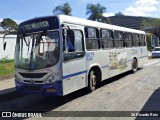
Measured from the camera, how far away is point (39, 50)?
→ 8953mm

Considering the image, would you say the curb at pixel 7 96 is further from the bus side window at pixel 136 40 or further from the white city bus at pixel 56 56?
the bus side window at pixel 136 40

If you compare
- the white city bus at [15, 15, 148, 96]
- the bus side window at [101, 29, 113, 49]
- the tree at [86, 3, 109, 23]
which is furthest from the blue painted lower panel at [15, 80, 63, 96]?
the tree at [86, 3, 109, 23]

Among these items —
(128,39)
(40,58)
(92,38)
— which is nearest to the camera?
(40,58)

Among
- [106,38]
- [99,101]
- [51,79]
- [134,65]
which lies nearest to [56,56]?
[51,79]

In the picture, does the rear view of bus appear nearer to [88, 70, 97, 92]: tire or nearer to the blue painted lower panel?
the blue painted lower panel

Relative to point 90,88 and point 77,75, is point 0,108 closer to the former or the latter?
point 77,75

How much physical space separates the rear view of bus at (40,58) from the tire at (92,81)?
2.24 meters

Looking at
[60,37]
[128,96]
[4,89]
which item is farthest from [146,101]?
[4,89]

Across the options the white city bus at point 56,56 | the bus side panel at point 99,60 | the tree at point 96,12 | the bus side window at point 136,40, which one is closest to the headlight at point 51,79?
the white city bus at point 56,56

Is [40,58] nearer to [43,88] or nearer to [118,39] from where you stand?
[43,88]

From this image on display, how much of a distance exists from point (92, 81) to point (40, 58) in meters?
2.82

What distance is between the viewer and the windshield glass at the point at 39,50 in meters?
8.82

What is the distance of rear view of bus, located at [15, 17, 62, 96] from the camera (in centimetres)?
873

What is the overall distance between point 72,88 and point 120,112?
6.74ft
